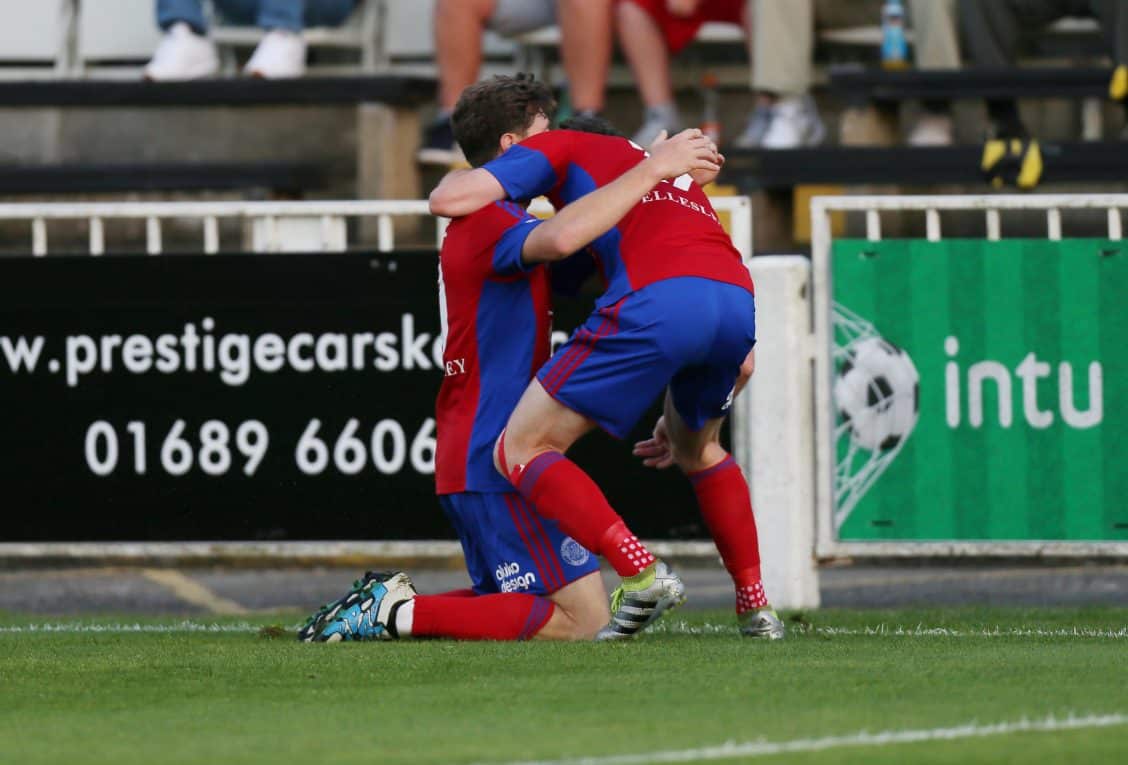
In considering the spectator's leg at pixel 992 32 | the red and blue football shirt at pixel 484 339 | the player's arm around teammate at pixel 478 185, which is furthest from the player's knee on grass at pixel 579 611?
the spectator's leg at pixel 992 32

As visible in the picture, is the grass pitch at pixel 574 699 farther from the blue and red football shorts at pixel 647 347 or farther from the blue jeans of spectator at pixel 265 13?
the blue jeans of spectator at pixel 265 13

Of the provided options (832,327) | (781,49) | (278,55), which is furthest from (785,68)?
(832,327)

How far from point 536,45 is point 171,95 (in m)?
2.06

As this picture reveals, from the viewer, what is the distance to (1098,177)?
10984mm

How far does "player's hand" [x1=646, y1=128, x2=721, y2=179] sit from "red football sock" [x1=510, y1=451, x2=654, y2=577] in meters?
0.81

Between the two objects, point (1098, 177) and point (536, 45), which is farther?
point (536, 45)

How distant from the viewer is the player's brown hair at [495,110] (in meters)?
6.81

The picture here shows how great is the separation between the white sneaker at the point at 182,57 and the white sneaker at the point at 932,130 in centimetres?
377

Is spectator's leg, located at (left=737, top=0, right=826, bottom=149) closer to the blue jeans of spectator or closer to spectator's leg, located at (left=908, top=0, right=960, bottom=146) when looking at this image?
spectator's leg, located at (left=908, top=0, right=960, bottom=146)

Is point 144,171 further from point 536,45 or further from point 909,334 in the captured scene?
point 909,334

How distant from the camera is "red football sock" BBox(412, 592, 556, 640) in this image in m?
6.76

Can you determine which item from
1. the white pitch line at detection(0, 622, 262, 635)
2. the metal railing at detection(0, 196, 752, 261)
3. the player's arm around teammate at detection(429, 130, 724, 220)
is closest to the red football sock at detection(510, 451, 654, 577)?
the player's arm around teammate at detection(429, 130, 724, 220)

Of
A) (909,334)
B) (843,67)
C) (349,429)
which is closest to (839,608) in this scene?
(909,334)

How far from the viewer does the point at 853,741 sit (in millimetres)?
4668
